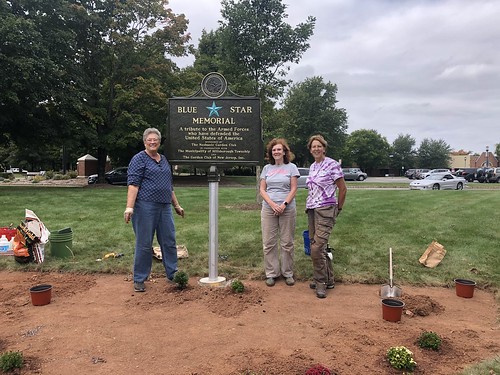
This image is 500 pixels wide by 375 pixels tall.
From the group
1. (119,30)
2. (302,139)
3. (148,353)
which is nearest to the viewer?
(148,353)

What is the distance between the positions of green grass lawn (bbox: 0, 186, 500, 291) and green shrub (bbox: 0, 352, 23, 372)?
9.98 ft

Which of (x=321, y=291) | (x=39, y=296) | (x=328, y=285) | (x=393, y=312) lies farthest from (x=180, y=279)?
(x=393, y=312)

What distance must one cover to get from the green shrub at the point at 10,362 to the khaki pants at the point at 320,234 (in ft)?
10.5

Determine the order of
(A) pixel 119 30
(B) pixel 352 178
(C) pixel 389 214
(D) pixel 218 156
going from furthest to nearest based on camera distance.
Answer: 1. (B) pixel 352 178
2. (A) pixel 119 30
3. (C) pixel 389 214
4. (D) pixel 218 156

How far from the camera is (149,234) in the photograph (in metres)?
5.05

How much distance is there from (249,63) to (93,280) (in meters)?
9.53

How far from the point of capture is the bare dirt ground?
325 cm

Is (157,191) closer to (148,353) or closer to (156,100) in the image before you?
(148,353)

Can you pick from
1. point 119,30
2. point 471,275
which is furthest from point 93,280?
point 119,30

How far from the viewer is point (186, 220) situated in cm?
966

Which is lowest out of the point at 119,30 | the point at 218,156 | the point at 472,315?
the point at 472,315

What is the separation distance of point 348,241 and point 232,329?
4.11 m

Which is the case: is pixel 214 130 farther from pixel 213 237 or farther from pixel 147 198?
pixel 213 237

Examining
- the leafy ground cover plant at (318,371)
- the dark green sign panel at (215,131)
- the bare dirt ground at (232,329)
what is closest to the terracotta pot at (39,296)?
the bare dirt ground at (232,329)
